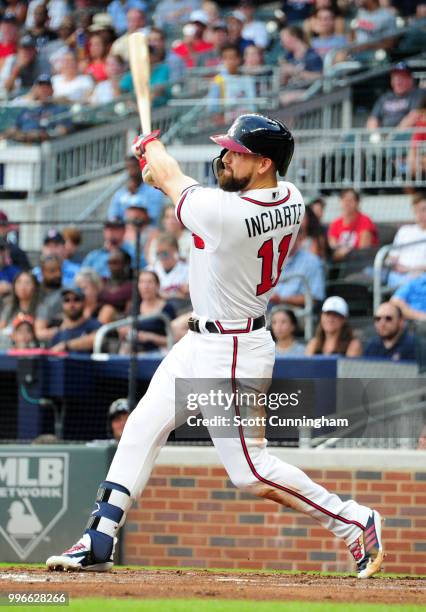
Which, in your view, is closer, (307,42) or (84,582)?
(84,582)

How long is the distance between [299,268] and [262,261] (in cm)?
489

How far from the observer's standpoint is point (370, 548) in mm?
6359

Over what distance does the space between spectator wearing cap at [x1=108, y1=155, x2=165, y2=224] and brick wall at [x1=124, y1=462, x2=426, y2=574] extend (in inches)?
169

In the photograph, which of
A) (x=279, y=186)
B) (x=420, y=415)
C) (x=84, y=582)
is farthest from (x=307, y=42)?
(x=84, y=582)

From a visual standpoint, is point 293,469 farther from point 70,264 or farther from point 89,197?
point 89,197

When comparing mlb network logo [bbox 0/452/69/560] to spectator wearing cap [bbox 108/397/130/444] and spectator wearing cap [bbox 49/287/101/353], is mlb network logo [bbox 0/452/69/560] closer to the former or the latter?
spectator wearing cap [bbox 108/397/130/444]

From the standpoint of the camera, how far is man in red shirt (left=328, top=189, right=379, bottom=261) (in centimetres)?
1182

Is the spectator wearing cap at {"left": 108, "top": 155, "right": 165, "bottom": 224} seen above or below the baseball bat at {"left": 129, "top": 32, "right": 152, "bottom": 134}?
above

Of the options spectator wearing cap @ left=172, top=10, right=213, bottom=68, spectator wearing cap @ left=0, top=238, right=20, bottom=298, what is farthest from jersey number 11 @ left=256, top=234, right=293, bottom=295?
spectator wearing cap @ left=172, top=10, right=213, bottom=68

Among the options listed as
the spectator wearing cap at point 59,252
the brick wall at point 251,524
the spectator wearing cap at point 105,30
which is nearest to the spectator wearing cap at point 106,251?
the spectator wearing cap at point 59,252

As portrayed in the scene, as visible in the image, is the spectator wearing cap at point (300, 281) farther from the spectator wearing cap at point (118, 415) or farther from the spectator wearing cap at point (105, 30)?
the spectator wearing cap at point (105, 30)

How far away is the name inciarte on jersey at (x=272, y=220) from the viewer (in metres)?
6.14

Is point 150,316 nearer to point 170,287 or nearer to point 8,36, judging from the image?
point 170,287

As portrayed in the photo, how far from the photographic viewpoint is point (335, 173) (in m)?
13.3
